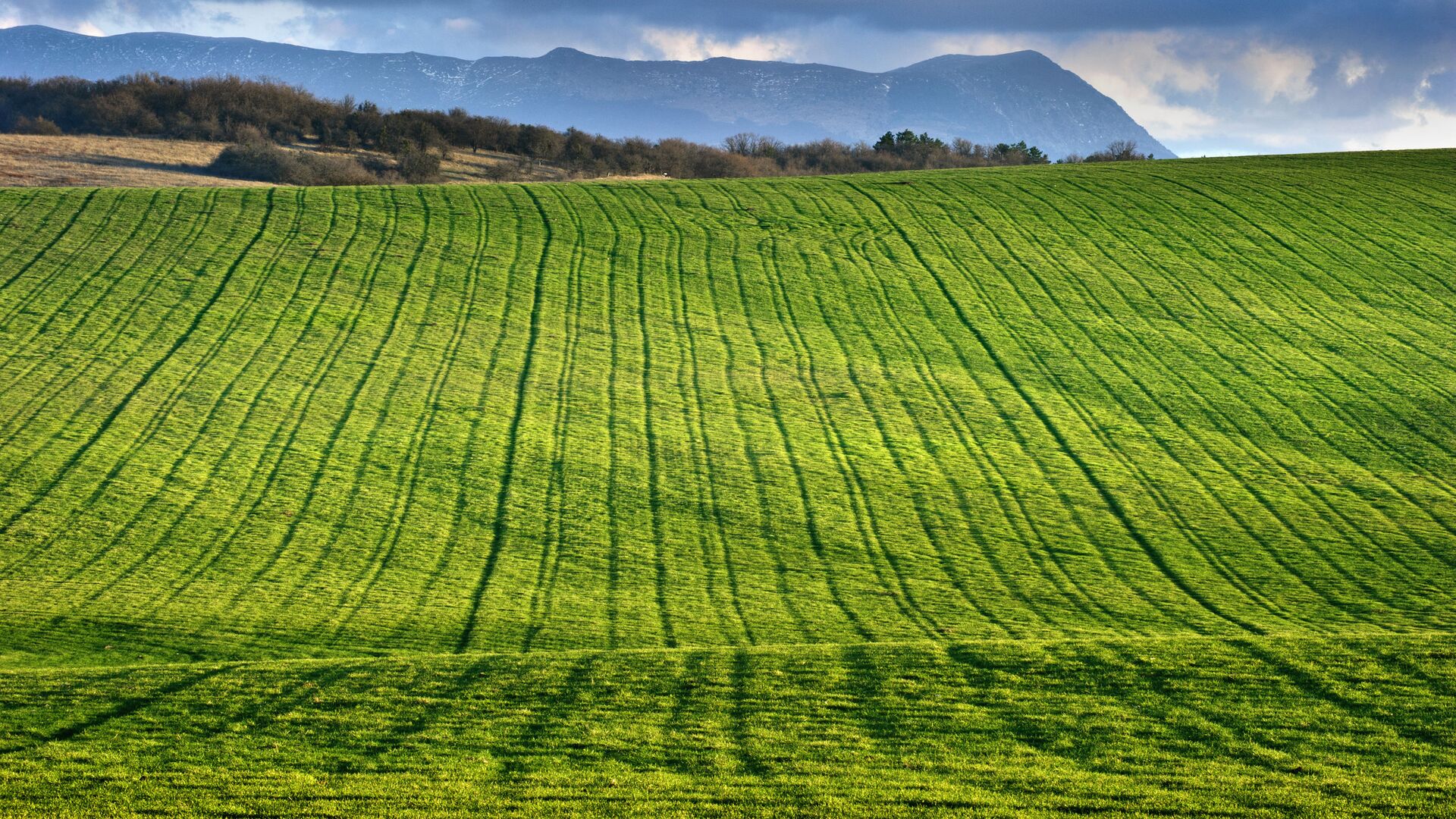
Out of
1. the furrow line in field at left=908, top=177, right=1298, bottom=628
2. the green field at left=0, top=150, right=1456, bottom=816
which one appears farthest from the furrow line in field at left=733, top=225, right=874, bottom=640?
the furrow line in field at left=908, top=177, right=1298, bottom=628

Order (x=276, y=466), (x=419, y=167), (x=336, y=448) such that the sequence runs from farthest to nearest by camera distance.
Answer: (x=419, y=167), (x=336, y=448), (x=276, y=466)

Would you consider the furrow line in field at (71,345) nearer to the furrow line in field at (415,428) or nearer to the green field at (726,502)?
the green field at (726,502)

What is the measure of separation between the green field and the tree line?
16602 mm

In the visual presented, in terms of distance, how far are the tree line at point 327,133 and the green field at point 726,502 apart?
54.5 ft

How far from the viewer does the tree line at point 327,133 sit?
5944cm

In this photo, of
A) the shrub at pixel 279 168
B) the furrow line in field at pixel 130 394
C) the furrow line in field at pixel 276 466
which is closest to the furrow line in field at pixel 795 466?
the furrow line in field at pixel 276 466

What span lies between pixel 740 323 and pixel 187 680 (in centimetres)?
2236

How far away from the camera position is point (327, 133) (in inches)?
2613

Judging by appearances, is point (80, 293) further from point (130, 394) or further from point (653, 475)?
point (653, 475)

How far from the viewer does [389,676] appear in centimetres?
1338

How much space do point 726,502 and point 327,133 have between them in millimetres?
53559

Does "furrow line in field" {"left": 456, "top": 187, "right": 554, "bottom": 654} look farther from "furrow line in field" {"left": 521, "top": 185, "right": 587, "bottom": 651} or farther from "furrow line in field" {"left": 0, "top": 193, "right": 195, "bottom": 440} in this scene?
"furrow line in field" {"left": 0, "top": 193, "right": 195, "bottom": 440}

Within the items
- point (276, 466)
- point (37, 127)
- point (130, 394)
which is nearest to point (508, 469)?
point (276, 466)

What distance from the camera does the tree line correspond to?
59.4 m
